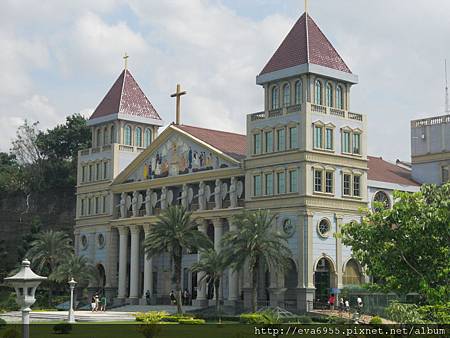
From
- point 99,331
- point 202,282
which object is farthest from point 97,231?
point 99,331

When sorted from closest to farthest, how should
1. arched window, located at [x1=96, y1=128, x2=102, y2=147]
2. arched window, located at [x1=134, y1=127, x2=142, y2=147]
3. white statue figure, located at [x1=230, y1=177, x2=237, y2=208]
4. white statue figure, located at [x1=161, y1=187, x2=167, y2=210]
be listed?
1. white statue figure, located at [x1=230, y1=177, x2=237, y2=208]
2. white statue figure, located at [x1=161, y1=187, x2=167, y2=210]
3. arched window, located at [x1=134, y1=127, x2=142, y2=147]
4. arched window, located at [x1=96, y1=128, x2=102, y2=147]

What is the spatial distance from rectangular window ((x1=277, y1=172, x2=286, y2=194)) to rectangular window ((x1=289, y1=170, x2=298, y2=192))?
2.24 ft

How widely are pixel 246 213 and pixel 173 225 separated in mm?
7269

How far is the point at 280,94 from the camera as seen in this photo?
236 feet

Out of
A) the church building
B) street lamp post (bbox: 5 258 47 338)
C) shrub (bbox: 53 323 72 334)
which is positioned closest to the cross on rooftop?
the church building

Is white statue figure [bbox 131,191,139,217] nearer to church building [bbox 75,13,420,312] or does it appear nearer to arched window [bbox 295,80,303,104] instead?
church building [bbox 75,13,420,312]

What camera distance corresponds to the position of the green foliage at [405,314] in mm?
30531

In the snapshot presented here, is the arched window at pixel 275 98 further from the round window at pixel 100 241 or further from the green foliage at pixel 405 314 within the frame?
the green foliage at pixel 405 314

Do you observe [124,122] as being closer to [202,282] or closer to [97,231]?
[97,231]

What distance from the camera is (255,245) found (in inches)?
2480

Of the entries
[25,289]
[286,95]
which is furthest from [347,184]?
[25,289]

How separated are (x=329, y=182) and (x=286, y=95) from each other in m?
7.86

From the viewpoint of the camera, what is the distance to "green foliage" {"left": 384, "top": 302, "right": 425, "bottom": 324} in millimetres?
30531

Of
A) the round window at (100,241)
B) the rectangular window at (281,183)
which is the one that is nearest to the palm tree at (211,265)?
the rectangular window at (281,183)
